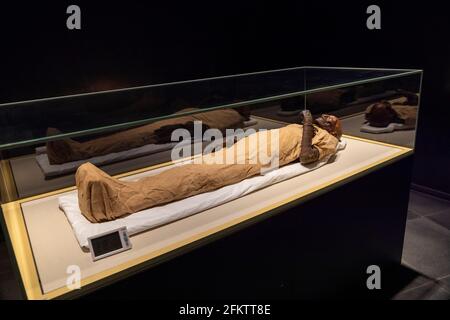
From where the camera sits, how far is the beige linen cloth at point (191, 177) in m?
1.74

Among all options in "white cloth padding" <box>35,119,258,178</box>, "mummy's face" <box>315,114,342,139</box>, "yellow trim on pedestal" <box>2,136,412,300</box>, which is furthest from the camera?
"mummy's face" <box>315,114,342,139</box>

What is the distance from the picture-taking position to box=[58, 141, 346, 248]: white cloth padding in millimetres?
1678

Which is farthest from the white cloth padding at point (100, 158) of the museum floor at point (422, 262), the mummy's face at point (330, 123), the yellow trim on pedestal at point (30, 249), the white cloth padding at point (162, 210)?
the museum floor at point (422, 262)

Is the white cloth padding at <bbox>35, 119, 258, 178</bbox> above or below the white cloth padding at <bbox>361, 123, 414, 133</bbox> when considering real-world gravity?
above

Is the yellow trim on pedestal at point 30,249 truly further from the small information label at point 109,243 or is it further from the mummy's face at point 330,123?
the mummy's face at point 330,123

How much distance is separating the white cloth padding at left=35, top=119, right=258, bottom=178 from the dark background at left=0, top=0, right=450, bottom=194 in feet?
4.20

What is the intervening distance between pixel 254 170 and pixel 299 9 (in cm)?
282

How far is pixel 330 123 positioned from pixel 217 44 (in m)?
1.66

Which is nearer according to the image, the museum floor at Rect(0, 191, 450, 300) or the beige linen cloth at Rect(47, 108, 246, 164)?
the beige linen cloth at Rect(47, 108, 246, 164)

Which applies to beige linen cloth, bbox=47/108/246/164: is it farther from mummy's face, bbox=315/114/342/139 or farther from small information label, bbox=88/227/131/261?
mummy's face, bbox=315/114/342/139

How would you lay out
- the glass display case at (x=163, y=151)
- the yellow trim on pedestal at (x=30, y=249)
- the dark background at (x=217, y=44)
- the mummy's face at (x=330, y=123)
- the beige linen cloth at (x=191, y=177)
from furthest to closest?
the dark background at (x=217, y=44)
the mummy's face at (x=330, y=123)
the beige linen cloth at (x=191, y=177)
the glass display case at (x=163, y=151)
the yellow trim on pedestal at (x=30, y=249)

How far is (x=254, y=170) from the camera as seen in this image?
2227 millimetres

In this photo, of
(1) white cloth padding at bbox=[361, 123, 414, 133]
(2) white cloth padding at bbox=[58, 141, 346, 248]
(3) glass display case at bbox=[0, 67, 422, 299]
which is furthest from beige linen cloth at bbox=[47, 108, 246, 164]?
(1) white cloth padding at bbox=[361, 123, 414, 133]

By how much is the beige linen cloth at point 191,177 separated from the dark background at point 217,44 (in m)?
1.46
